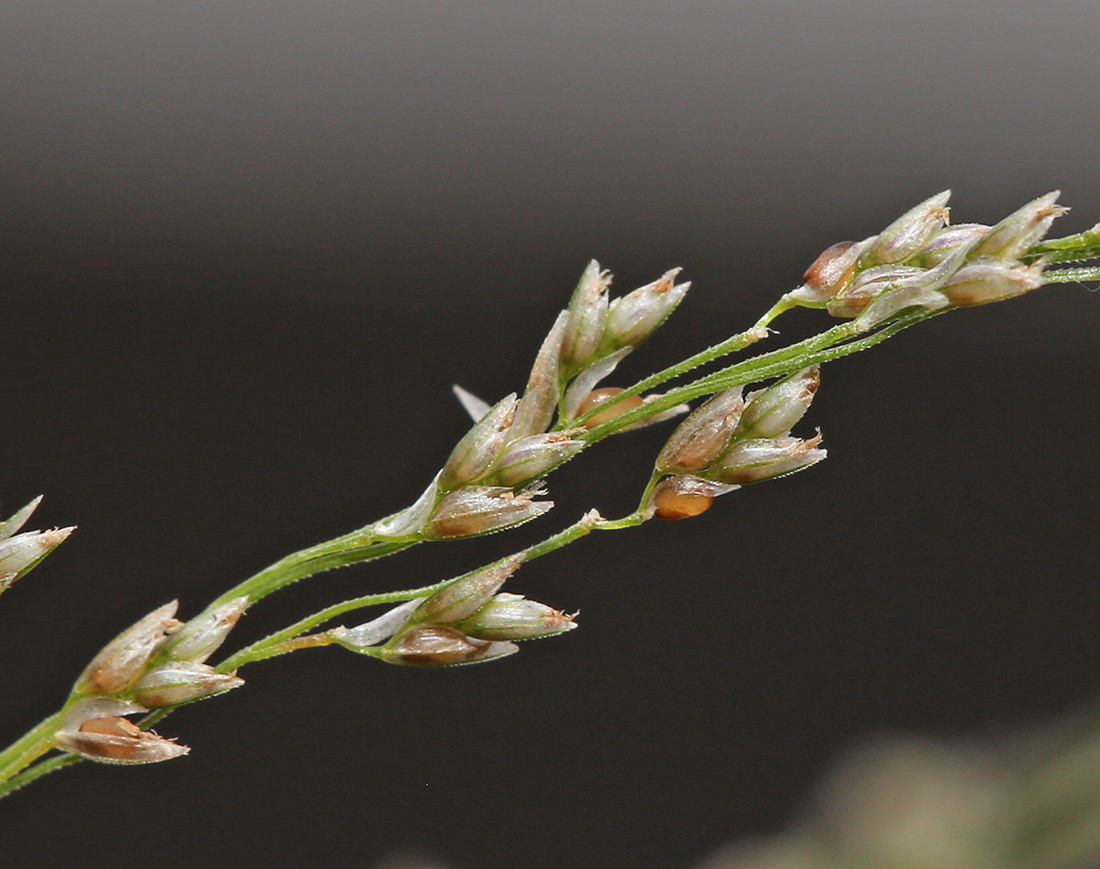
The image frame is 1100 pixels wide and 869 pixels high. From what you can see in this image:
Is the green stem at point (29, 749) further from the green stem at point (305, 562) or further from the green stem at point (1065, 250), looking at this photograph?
the green stem at point (1065, 250)

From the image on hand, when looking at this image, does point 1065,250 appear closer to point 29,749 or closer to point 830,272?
point 830,272

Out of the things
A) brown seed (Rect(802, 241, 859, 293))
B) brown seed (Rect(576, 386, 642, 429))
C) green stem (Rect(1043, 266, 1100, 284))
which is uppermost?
brown seed (Rect(802, 241, 859, 293))

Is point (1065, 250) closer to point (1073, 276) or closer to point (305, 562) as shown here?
point (1073, 276)

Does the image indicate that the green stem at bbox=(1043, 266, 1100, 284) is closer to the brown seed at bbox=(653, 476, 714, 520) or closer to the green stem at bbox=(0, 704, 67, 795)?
the brown seed at bbox=(653, 476, 714, 520)

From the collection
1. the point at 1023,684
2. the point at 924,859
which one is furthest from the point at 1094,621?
the point at 924,859

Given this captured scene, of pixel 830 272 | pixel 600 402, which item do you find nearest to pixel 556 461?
pixel 600 402

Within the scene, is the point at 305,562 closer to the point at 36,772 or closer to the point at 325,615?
the point at 325,615

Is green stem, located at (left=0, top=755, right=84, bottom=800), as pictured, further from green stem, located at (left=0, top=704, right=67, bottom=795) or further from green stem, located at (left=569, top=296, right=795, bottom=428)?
green stem, located at (left=569, top=296, right=795, bottom=428)

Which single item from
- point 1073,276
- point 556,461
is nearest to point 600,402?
point 556,461

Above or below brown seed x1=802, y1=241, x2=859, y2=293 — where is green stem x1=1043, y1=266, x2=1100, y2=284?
below

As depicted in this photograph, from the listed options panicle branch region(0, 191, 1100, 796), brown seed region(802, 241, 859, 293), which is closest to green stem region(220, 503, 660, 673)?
panicle branch region(0, 191, 1100, 796)

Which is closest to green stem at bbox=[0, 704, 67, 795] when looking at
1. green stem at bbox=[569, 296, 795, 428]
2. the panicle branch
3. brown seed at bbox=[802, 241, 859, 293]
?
the panicle branch

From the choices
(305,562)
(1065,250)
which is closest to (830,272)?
(1065,250)
